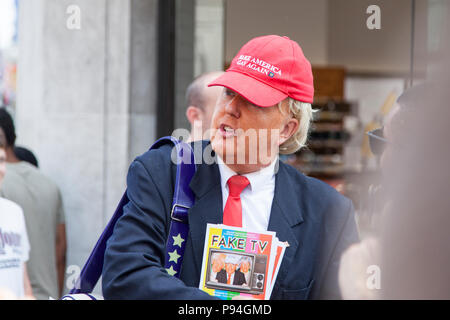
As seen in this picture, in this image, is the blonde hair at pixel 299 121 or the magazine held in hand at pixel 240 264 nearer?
the magazine held in hand at pixel 240 264

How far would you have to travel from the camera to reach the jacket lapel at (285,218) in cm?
163

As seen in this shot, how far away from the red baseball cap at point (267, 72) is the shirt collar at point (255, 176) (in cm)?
21

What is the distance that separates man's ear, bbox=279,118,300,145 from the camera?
1.86m

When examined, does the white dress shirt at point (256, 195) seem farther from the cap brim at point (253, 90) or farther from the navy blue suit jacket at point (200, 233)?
the cap brim at point (253, 90)

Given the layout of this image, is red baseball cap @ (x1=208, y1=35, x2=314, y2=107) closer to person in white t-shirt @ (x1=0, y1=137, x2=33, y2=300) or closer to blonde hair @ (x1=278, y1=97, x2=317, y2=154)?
blonde hair @ (x1=278, y1=97, x2=317, y2=154)

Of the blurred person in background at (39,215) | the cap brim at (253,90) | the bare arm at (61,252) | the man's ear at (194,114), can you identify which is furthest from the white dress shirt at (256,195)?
the bare arm at (61,252)

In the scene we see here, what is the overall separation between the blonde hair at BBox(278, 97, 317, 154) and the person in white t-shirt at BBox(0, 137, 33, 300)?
5.57 ft

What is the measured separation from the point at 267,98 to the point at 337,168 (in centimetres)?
897

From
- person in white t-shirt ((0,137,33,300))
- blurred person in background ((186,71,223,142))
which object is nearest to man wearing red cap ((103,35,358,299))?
blurred person in background ((186,71,223,142))

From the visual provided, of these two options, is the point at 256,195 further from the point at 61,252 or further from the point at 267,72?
the point at 61,252

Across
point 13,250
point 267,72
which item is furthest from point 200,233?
point 13,250

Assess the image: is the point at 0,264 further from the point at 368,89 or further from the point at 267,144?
the point at 368,89
